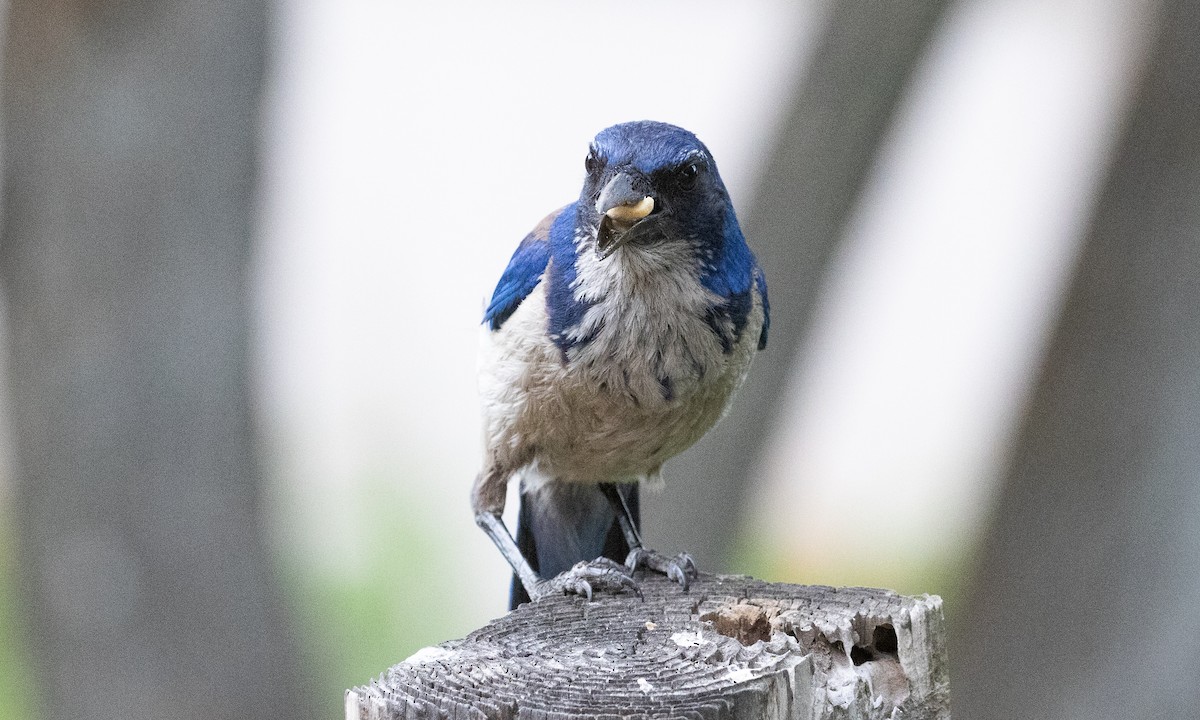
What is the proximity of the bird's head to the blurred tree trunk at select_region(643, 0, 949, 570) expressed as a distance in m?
2.95

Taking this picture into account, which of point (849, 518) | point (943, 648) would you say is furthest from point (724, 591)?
point (849, 518)

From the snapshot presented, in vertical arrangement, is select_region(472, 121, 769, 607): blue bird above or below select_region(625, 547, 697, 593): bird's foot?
above

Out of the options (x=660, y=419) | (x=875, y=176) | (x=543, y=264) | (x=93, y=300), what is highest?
(x=875, y=176)

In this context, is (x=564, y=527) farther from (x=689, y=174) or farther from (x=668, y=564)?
(x=689, y=174)

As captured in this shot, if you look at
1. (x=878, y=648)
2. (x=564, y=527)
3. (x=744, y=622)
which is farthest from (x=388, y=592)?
(x=878, y=648)

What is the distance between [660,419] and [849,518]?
4898mm

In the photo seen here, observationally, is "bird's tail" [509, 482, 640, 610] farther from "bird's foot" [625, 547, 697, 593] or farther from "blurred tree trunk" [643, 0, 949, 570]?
"blurred tree trunk" [643, 0, 949, 570]

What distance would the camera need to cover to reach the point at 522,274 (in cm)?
381

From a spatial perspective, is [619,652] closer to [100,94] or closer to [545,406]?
[545,406]

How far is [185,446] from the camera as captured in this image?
594 centimetres

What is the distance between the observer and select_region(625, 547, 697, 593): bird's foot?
3.28 metres

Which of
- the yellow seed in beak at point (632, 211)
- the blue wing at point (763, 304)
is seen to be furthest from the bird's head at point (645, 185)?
the blue wing at point (763, 304)

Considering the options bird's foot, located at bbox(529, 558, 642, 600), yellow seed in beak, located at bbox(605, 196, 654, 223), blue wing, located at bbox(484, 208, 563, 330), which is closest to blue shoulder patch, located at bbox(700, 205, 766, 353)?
yellow seed in beak, located at bbox(605, 196, 654, 223)

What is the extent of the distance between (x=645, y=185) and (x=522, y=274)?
72 centimetres
